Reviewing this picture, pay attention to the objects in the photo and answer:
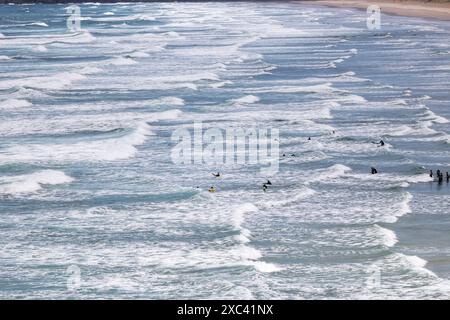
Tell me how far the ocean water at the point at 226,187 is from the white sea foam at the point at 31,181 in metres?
0.08

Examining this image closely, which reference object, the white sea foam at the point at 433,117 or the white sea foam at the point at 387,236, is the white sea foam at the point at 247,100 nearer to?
the white sea foam at the point at 433,117

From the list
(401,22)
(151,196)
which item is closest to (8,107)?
(151,196)

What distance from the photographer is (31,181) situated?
3419cm

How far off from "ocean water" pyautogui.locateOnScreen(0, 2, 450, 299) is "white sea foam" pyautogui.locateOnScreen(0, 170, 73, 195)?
0.27ft

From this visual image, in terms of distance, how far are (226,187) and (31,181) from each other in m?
6.49

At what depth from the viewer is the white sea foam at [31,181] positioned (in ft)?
109

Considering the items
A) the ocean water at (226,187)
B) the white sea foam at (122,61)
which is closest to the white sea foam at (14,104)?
the ocean water at (226,187)

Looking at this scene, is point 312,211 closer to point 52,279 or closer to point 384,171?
point 384,171

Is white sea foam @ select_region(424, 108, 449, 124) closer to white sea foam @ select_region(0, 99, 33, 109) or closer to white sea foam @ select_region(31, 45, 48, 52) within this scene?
white sea foam @ select_region(0, 99, 33, 109)

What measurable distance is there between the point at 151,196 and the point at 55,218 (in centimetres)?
370

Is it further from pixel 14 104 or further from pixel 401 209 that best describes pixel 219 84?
pixel 401 209

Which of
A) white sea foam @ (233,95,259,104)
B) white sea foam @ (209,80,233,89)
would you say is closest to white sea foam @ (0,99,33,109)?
white sea foam @ (233,95,259,104)

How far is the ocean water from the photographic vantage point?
23469mm

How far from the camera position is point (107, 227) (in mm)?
28156
